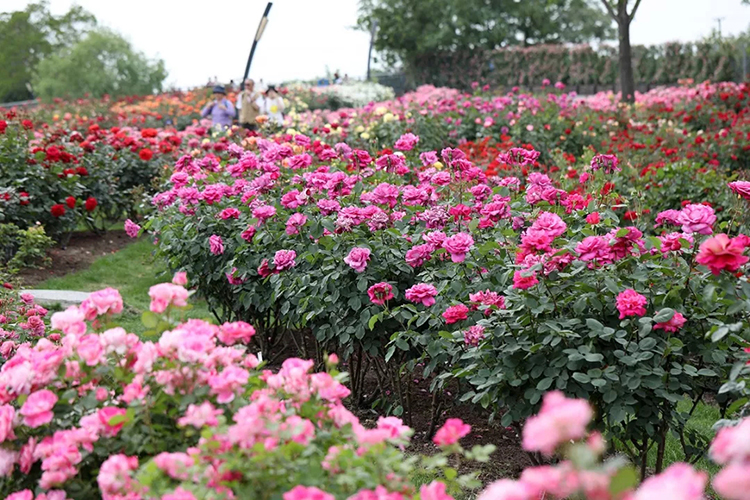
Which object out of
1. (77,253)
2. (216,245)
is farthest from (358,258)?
(77,253)

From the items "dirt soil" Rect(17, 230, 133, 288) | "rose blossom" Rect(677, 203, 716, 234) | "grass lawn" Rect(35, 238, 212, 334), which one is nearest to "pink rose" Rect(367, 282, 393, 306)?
"rose blossom" Rect(677, 203, 716, 234)

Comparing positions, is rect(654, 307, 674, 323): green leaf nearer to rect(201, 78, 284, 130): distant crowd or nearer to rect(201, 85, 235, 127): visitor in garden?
rect(201, 78, 284, 130): distant crowd

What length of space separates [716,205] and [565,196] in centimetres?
293

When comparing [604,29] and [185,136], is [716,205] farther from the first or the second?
[604,29]

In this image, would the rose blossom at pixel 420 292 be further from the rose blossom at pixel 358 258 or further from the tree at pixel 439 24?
the tree at pixel 439 24

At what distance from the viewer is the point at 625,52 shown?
15648 millimetres

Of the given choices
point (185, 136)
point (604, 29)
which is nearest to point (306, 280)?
point (185, 136)

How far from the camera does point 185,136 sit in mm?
10797

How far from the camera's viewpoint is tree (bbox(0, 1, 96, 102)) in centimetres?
4962

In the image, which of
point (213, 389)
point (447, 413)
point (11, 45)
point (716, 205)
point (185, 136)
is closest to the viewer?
point (213, 389)

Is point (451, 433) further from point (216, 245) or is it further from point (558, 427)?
point (216, 245)

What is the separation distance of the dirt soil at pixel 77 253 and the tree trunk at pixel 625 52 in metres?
10.3

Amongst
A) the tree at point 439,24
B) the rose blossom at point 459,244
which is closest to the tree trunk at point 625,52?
the rose blossom at point 459,244

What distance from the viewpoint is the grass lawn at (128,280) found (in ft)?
20.1
